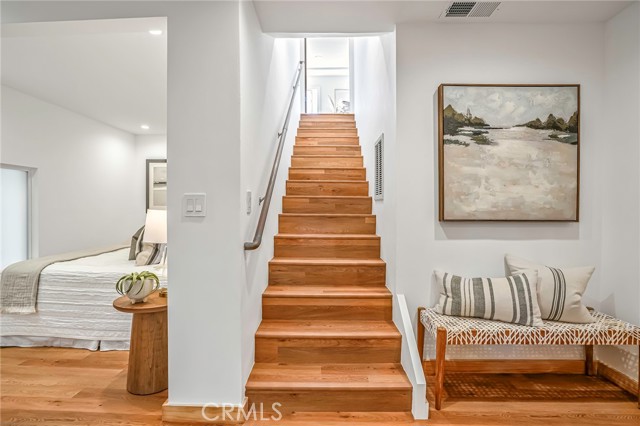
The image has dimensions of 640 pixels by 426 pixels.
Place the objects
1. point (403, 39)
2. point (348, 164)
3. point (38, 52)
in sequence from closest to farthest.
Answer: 1. point (403, 39)
2. point (38, 52)
3. point (348, 164)

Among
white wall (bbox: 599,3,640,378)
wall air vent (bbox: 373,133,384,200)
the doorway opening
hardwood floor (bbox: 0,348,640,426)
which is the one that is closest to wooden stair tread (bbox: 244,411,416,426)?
hardwood floor (bbox: 0,348,640,426)

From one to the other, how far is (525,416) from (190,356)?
1.91 m

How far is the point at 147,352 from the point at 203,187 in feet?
3.77

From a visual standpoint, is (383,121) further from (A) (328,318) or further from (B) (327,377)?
(B) (327,377)

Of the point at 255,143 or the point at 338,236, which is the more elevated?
the point at 255,143

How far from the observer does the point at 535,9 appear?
2.23 m

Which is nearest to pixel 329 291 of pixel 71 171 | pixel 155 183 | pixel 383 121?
pixel 383 121

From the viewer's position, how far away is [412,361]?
204cm

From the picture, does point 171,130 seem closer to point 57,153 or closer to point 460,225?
point 460,225

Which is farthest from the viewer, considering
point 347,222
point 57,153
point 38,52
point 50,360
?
point 57,153

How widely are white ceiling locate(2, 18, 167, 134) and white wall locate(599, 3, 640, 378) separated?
2844 mm

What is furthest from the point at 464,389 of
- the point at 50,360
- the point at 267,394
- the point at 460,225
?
the point at 50,360

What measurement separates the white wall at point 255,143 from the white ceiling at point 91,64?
52 centimetres

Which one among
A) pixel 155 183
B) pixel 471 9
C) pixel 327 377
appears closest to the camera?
pixel 327 377
